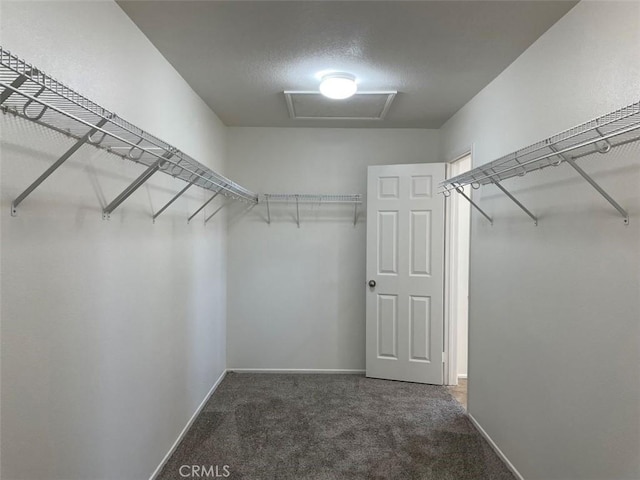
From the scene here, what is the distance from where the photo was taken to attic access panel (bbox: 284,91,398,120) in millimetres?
2762

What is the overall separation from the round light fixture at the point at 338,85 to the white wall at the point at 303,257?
125 centimetres

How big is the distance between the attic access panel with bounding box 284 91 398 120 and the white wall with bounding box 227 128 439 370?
17.4 inches

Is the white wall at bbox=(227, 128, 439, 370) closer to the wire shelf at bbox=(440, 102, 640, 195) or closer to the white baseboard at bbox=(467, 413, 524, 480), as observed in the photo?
the white baseboard at bbox=(467, 413, 524, 480)

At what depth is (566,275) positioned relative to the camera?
5.60 feet

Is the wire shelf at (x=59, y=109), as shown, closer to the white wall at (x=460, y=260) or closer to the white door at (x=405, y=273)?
the white door at (x=405, y=273)

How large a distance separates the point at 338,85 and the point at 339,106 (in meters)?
0.61

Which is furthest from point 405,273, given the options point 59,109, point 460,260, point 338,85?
point 59,109

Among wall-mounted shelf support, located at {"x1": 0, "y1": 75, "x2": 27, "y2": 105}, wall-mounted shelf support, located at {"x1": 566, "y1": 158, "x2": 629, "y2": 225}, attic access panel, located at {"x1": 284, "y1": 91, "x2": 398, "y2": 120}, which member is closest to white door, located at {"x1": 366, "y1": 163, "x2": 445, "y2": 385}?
attic access panel, located at {"x1": 284, "y1": 91, "x2": 398, "y2": 120}

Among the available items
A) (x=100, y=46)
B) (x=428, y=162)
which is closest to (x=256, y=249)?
(x=428, y=162)

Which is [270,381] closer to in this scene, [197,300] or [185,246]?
[197,300]

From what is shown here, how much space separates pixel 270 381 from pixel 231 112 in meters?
2.43

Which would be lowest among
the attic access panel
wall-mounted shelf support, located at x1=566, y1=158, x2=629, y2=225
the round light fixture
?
wall-mounted shelf support, located at x1=566, y1=158, x2=629, y2=225

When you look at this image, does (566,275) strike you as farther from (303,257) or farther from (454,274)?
(303,257)

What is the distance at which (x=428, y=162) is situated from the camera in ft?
12.3
